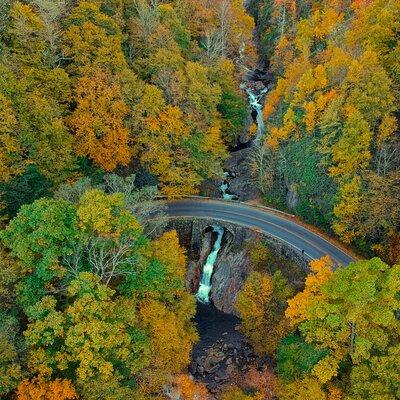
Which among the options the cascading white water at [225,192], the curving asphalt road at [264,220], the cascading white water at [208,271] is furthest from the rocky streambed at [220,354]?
the cascading white water at [225,192]

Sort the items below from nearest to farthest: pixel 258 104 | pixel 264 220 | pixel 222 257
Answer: pixel 222 257, pixel 264 220, pixel 258 104

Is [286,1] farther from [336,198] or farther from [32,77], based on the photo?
[32,77]

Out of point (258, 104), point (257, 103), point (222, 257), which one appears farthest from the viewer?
point (257, 103)

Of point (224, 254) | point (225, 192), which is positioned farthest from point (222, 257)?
point (225, 192)

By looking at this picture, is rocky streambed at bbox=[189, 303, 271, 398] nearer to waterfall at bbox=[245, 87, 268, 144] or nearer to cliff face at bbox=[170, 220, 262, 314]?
cliff face at bbox=[170, 220, 262, 314]

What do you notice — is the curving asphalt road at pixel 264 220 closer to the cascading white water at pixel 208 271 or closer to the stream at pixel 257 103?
the cascading white water at pixel 208 271

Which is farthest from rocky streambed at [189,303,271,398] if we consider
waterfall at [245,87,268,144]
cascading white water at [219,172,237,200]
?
waterfall at [245,87,268,144]

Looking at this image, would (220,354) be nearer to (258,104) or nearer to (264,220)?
(264,220)
